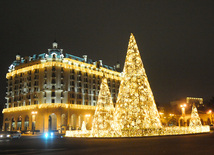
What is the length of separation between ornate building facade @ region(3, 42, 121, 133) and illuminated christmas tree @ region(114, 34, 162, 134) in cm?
3999

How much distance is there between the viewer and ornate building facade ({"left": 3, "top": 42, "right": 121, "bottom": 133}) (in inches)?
2749

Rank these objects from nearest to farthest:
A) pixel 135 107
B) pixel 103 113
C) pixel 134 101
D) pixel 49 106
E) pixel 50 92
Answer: pixel 135 107
pixel 134 101
pixel 103 113
pixel 49 106
pixel 50 92

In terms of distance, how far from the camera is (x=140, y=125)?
26344 mm

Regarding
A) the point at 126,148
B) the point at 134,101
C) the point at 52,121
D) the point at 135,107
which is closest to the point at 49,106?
the point at 52,121

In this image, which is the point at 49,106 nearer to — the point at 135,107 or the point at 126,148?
the point at 135,107

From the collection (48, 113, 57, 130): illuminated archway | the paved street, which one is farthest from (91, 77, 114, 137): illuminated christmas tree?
(48, 113, 57, 130): illuminated archway

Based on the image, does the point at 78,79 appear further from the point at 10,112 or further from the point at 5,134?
the point at 5,134

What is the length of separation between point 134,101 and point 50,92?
157 feet

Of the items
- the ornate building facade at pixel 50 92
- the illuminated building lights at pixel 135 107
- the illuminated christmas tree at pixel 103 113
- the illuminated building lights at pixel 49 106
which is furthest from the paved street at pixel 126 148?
the illuminated building lights at pixel 49 106

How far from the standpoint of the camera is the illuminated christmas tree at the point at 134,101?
26.4 m

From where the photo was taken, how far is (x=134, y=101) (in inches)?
1056

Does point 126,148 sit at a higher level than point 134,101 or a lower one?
lower

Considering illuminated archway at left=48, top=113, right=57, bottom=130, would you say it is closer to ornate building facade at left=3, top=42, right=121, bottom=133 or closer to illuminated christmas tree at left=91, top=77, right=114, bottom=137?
ornate building facade at left=3, top=42, right=121, bottom=133

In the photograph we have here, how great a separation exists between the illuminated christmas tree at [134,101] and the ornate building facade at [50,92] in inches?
1575
